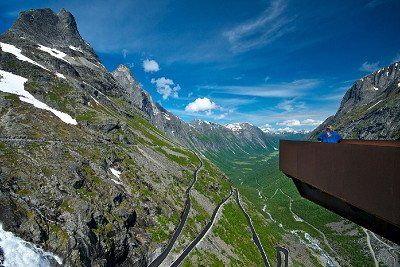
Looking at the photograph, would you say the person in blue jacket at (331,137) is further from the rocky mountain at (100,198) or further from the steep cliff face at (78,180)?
the steep cliff face at (78,180)

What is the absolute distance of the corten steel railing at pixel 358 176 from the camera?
162 inches

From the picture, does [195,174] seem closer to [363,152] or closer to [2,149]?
[2,149]

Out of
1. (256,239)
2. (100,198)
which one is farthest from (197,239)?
(256,239)

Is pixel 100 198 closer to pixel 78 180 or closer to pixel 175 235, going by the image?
pixel 78 180

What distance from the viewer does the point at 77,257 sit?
6919 cm

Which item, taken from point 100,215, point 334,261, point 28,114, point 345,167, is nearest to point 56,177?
point 100,215

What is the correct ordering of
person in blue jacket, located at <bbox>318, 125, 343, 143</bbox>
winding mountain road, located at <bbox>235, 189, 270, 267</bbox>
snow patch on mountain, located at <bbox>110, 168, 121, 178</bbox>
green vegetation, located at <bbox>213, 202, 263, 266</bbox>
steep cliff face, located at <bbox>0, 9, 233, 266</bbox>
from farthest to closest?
1. winding mountain road, located at <bbox>235, 189, 270, 267</bbox>
2. snow patch on mountain, located at <bbox>110, 168, 121, 178</bbox>
3. green vegetation, located at <bbox>213, 202, 263, 266</bbox>
4. steep cliff face, located at <bbox>0, 9, 233, 266</bbox>
5. person in blue jacket, located at <bbox>318, 125, 343, 143</bbox>

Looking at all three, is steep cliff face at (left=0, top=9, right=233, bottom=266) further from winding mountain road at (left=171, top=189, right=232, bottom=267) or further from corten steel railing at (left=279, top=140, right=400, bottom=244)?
corten steel railing at (left=279, top=140, right=400, bottom=244)

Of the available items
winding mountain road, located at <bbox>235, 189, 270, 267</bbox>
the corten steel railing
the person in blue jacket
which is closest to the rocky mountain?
winding mountain road, located at <bbox>235, 189, 270, 267</bbox>

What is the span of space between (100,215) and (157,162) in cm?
7313

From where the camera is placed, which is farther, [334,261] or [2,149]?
[334,261]

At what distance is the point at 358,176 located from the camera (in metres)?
4.81

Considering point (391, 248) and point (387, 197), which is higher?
point (387, 197)

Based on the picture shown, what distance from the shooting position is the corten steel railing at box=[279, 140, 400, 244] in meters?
4.12
